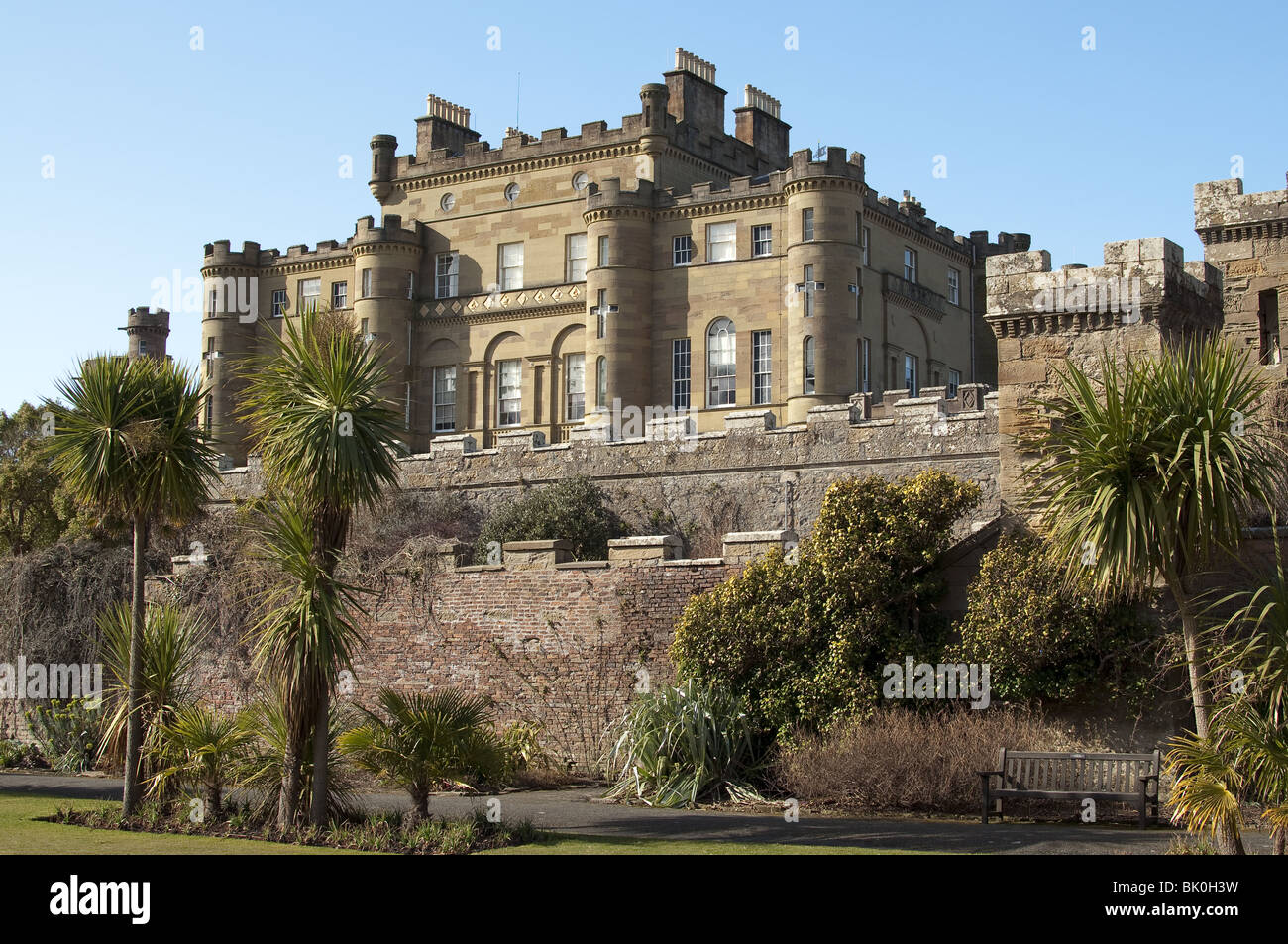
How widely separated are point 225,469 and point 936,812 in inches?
1111

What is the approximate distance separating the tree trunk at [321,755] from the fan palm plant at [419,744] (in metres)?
0.22

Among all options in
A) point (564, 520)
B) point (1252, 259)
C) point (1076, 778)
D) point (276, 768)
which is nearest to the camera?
point (276, 768)

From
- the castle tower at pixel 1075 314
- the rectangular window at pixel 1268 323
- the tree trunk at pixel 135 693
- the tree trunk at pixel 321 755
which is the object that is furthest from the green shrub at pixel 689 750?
the rectangular window at pixel 1268 323

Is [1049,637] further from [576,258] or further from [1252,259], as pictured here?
[576,258]

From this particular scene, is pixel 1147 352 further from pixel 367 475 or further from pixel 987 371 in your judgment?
pixel 987 371

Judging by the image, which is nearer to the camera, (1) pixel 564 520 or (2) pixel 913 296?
(1) pixel 564 520

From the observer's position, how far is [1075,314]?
19.0 meters

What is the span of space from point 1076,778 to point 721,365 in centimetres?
2766

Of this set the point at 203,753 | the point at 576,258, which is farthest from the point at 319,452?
the point at 576,258

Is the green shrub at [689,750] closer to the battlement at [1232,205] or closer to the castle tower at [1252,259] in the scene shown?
the castle tower at [1252,259]

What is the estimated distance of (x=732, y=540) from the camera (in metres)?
21.1

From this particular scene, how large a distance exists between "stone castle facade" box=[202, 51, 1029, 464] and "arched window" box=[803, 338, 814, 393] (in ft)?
0.15

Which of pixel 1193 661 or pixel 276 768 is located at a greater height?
pixel 1193 661

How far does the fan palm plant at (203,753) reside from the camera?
16438 millimetres
